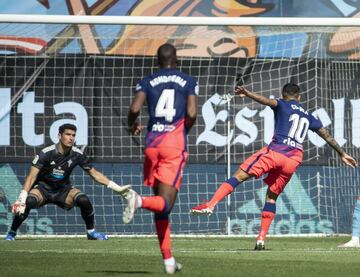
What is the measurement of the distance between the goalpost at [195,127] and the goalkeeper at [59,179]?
7.39ft

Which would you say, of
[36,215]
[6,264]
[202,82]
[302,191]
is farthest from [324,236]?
[6,264]

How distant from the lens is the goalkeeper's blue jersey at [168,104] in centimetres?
989

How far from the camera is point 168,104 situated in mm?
9906

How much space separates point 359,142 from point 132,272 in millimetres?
9863

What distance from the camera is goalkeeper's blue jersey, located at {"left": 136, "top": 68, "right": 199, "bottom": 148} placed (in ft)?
32.4

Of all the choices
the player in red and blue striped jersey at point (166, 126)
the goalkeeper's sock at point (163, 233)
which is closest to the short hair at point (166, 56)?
the player in red and blue striped jersey at point (166, 126)

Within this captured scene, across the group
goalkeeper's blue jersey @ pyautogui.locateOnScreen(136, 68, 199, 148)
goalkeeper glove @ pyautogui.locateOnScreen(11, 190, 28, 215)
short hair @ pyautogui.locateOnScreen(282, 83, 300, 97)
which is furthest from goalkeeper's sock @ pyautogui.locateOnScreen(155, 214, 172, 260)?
goalkeeper glove @ pyautogui.locateOnScreen(11, 190, 28, 215)

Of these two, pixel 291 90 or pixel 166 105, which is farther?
pixel 291 90

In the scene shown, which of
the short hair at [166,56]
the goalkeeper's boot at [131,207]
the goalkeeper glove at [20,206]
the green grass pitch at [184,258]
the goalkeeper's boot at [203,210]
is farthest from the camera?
the goalkeeper glove at [20,206]

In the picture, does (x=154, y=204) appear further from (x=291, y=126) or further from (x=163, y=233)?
(x=291, y=126)

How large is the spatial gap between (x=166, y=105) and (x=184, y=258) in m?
2.40

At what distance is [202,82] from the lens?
18.8 metres

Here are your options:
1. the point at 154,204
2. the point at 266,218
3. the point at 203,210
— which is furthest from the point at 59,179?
the point at 154,204

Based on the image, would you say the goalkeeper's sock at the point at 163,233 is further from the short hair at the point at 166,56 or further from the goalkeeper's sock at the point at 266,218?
the goalkeeper's sock at the point at 266,218
